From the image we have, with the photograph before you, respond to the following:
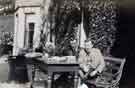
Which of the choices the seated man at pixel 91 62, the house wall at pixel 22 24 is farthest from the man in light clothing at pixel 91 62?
the house wall at pixel 22 24

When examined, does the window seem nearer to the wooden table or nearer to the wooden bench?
the wooden table

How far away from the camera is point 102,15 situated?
8.02ft

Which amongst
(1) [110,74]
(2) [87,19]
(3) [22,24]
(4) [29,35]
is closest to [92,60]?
(1) [110,74]

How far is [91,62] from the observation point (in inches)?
97.7

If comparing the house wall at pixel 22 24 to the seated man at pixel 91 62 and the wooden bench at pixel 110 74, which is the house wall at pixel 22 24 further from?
the wooden bench at pixel 110 74

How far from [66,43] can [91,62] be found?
32 cm

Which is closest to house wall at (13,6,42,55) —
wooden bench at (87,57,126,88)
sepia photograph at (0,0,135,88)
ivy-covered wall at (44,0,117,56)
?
sepia photograph at (0,0,135,88)

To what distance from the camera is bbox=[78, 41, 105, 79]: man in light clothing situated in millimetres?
2465

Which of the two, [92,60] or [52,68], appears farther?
[92,60]

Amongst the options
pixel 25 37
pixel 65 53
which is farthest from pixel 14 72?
pixel 65 53

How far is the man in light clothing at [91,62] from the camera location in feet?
8.09

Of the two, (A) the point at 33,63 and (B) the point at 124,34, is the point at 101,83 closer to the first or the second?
(B) the point at 124,34

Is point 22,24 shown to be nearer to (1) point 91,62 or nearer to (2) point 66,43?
(2) point 66,43

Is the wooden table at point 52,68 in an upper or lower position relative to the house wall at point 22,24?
lower
